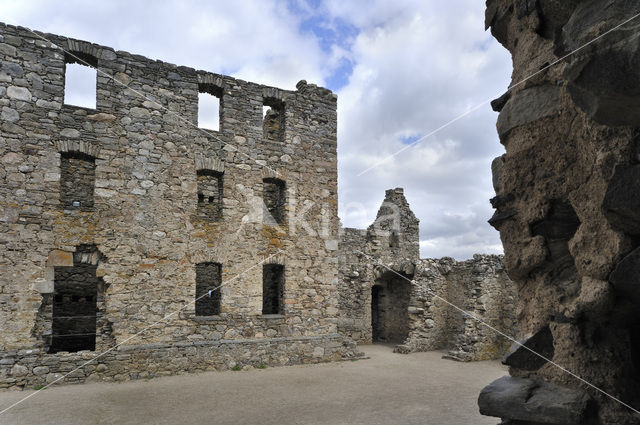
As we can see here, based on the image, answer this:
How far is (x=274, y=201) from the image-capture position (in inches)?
473

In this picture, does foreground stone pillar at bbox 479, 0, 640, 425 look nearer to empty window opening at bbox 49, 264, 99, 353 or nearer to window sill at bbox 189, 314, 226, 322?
window sill at bbox 189, 314, 226, 322

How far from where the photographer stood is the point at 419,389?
7.79m

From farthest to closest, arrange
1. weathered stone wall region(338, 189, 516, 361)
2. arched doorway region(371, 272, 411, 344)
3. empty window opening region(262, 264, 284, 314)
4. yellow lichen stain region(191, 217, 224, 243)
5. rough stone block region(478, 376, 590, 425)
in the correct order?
arched doorway region(371, 272, 411, 344) < empty window opening region(262, 264, 284, 314) < weathered stone wall region(338, 189, 516, 361) < yellow lichen stain region(191, 217, 224, 243) < rough stone block region(478, 376, 590, 425)

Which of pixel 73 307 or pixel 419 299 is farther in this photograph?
pixel 419 299

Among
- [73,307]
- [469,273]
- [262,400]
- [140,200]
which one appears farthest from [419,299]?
[73,307]

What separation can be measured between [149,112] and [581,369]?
31.5 feet

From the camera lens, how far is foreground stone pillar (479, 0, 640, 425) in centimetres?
163

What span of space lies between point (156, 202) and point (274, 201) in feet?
11.2

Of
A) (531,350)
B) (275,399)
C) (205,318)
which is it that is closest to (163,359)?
(205,318)

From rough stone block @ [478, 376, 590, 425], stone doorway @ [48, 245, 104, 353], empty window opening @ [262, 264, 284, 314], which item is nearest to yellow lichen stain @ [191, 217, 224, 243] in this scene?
empty window opening @ [262, 264, 284, 314]

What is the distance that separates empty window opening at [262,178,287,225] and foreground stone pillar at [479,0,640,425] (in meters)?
8.40

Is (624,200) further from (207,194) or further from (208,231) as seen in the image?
(207,194)

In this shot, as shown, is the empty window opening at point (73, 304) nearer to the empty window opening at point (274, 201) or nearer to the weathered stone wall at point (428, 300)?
the empty window opening at point (274, 201)

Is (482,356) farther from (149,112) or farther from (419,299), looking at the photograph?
(149,112)
